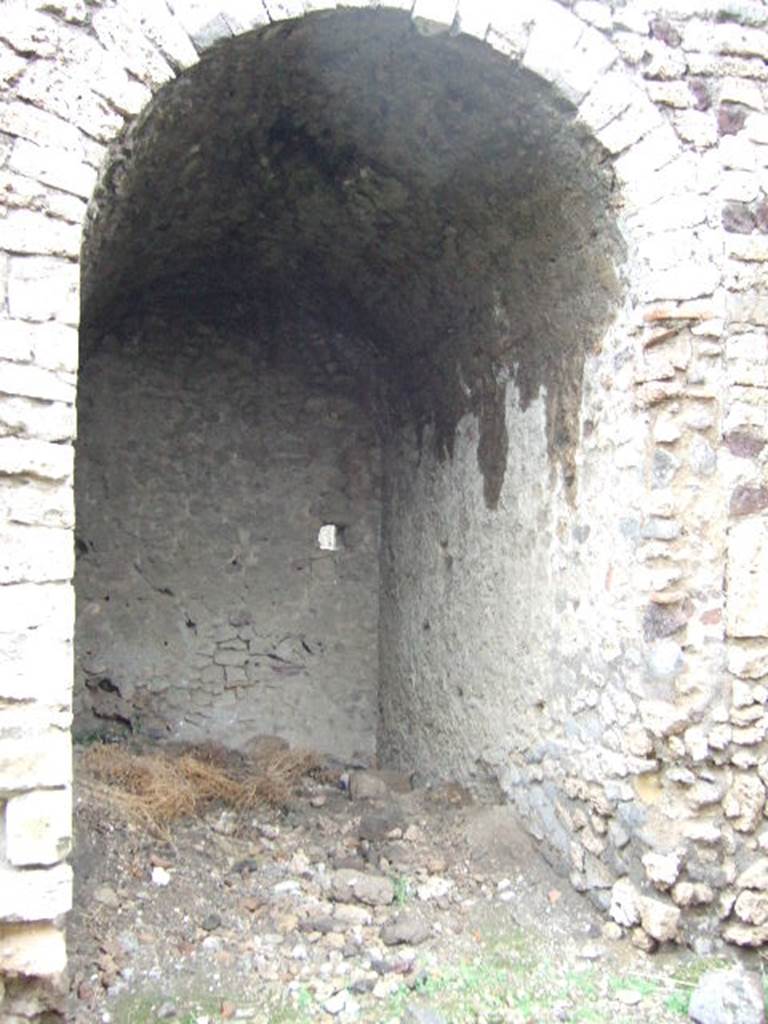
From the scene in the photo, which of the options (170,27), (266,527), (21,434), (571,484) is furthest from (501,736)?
(170,27)

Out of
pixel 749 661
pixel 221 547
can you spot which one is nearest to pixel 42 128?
pixel 749 661

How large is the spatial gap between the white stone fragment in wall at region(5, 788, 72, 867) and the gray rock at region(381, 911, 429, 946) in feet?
4.01

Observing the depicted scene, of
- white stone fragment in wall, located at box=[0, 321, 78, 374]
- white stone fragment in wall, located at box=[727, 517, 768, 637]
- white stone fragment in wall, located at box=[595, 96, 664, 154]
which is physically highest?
white stone fragment in wall, located at box=[595, 96, 664, 154]

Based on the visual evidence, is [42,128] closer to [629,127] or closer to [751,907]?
[629,127]

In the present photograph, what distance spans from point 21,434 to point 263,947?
5.92 ft

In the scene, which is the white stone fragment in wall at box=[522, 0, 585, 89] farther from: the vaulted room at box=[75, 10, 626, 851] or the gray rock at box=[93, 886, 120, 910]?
the gray rock at box=[93, 886, 120, 910]

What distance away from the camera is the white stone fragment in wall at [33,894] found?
251 centimetres

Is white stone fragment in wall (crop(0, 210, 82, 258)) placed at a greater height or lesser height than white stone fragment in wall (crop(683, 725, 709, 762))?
greater

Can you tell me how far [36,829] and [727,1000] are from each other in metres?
1.98

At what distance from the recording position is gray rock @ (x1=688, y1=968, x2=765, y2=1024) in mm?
2771

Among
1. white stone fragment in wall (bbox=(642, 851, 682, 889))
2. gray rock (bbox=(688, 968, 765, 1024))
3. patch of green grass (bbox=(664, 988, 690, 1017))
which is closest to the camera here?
gray rock (bbox=(688, 968, 765, 1024))

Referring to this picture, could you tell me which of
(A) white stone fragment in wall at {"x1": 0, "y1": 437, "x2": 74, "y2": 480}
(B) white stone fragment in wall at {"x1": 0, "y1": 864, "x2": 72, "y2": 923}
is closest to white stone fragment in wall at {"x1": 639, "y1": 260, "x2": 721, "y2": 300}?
(A) white stone fragment in wall at {"x1": 0, "y1": 437, "x2": 74, "y2": 480}

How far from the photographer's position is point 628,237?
3.31m

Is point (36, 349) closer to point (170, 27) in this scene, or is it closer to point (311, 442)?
point (170, 27)
